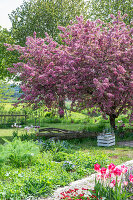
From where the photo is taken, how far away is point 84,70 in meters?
9.95

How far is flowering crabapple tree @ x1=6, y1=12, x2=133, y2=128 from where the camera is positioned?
1011 centimetres

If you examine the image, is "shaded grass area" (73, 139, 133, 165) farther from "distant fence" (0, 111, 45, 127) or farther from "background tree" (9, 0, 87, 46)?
"background tree" (9, 0, 87, 46)

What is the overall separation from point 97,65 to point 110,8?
42.5 feet

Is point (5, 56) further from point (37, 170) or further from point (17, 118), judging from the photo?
point (37, 170)

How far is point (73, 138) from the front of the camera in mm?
10477

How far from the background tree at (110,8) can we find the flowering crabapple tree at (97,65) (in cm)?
1088

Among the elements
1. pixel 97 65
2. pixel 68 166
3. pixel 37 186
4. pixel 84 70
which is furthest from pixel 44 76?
pixel 37 186

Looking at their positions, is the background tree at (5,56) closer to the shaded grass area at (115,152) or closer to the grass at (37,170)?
the shaded grass area at (115,152)

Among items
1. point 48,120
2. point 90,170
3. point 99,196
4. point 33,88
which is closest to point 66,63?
point 33,88

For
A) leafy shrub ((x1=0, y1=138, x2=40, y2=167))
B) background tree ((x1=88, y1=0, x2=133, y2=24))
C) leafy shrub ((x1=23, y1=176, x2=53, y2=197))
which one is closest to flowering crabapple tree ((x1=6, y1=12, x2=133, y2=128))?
leafy shrub ((x1=0, y1=138, x2=40, y2=167))

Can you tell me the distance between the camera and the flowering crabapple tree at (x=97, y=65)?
10.1 metres

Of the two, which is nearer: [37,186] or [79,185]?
[37,186]

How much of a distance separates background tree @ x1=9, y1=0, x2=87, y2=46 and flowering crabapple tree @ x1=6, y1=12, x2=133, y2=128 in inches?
437

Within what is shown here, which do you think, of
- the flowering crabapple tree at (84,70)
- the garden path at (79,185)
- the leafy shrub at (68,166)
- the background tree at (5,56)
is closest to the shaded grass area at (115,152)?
the leafy shrub at (68,166)
